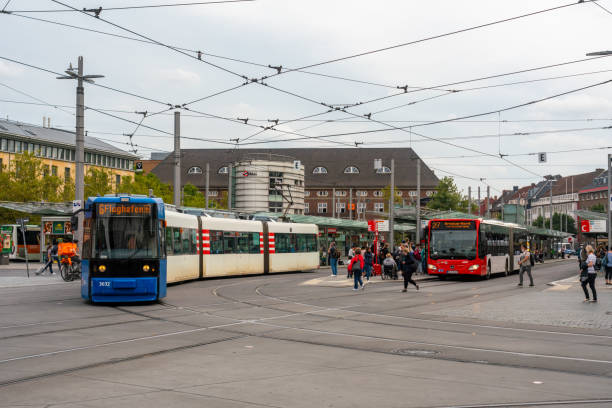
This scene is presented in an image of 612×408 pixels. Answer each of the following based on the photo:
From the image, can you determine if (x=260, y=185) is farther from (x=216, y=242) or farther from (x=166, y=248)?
(x=166, y=248)

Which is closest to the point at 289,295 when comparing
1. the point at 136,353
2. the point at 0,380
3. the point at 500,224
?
the point at 136,353

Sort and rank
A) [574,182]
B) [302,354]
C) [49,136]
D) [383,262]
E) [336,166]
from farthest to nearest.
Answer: [574,182]
[336,166]
[49,136]
[383,262]
[302,354]

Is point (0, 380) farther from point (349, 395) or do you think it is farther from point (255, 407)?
point (349, 395)

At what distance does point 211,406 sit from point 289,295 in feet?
54.3

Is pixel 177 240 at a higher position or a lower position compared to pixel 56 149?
lower

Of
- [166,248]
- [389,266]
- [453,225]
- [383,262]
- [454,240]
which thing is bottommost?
[389,266]

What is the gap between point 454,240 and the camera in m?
34.0

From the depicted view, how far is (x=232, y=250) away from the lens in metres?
33.6

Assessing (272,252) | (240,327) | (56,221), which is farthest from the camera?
(56,221)

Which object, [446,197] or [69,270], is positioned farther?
[446,197]

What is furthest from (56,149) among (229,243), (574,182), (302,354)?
(574,182)

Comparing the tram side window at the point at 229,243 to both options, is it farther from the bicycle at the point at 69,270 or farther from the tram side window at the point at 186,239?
the bicycle at the point at 69,270

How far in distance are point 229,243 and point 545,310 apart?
16914 millimetres

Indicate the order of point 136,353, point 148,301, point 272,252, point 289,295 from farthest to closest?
point 272,252
point 289,295
point 148,301
point 136,353
